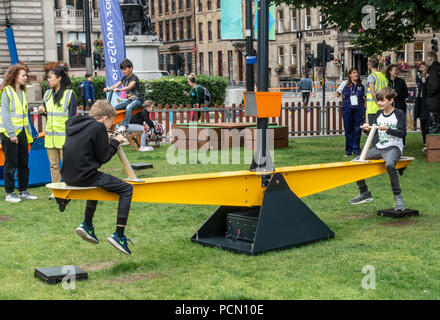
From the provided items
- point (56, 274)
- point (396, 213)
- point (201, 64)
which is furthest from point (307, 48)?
point (56, 274)

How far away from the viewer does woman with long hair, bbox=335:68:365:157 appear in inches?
616

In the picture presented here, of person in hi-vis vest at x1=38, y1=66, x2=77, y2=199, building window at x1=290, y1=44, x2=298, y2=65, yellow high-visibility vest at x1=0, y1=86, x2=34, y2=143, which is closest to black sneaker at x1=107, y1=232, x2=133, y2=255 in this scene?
person in hi-vis vest at x1=38, y1=66, x2=77, y2=199

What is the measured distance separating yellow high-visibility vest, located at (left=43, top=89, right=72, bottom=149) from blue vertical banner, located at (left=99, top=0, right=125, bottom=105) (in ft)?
38.1

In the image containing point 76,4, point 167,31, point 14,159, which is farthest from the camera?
point 167,31

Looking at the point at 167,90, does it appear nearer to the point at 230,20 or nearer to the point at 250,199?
the point at 230,20

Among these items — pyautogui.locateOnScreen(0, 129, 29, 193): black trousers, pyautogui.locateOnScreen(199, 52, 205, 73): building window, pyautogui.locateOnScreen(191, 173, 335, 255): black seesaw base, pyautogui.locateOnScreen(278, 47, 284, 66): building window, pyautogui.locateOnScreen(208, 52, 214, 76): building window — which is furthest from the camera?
pyautogui.locateOnScreen(199, 52, 205, 73): building window

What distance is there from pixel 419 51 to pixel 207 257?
60751mm

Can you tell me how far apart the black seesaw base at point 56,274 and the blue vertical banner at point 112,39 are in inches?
621

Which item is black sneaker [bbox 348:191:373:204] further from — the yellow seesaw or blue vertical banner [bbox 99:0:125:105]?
blue vertical banner [bbox 99:0:125:105]

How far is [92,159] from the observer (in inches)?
261

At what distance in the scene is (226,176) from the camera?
7234 mm
